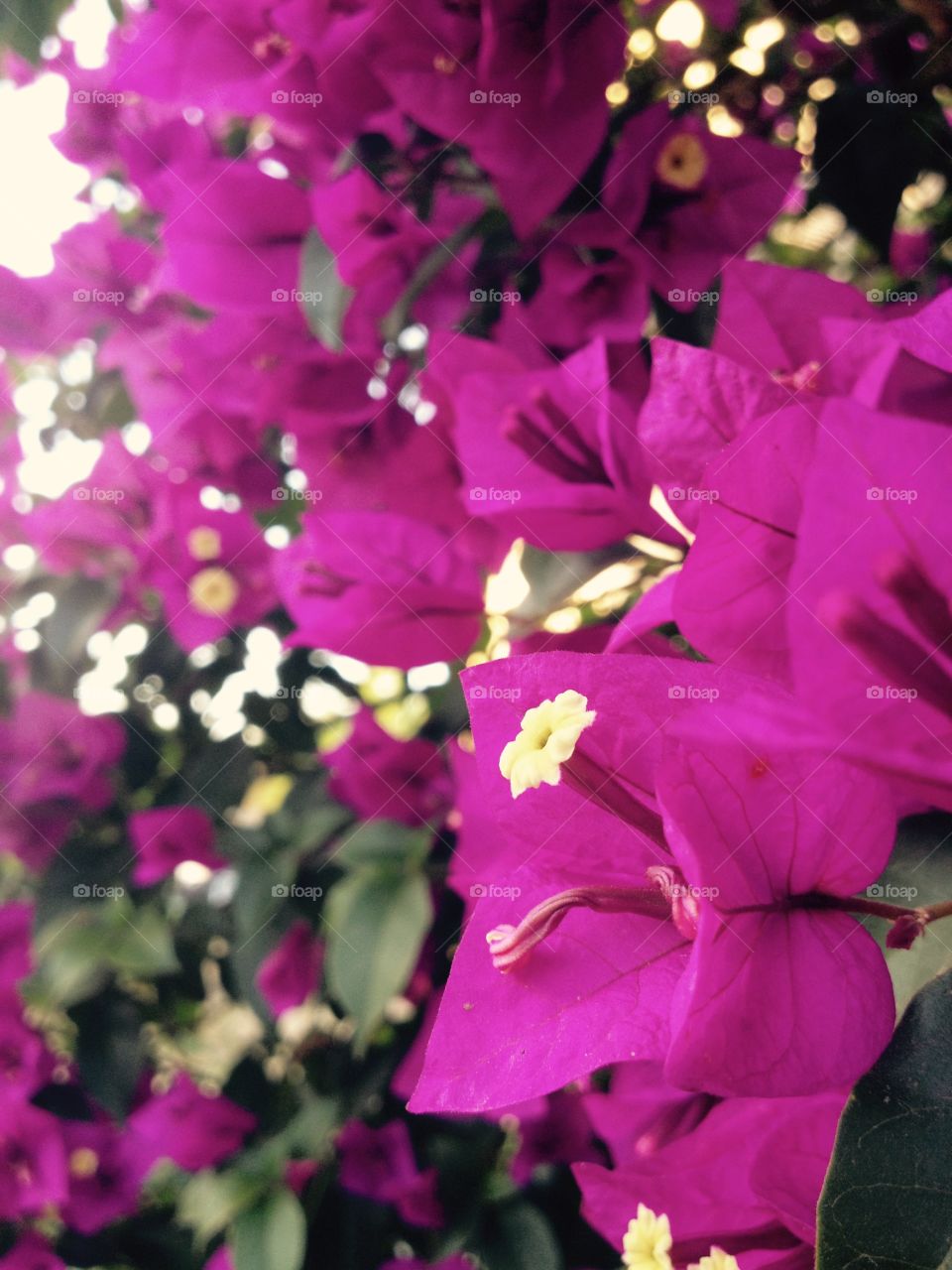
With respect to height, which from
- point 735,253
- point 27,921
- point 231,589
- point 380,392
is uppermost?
point 735,253

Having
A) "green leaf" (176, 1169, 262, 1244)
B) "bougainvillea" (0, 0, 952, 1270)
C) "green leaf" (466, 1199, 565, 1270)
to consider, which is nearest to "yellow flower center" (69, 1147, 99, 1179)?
"bougainvillea" (0, 0, 952, 1270)

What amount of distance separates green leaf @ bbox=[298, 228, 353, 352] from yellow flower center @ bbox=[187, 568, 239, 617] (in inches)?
12.5

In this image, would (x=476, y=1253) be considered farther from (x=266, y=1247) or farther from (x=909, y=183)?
(x=909, y=183)

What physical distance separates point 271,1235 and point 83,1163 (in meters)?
0.29

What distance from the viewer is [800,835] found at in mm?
299

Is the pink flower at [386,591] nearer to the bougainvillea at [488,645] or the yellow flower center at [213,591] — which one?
the bougainvillea at [488,645]

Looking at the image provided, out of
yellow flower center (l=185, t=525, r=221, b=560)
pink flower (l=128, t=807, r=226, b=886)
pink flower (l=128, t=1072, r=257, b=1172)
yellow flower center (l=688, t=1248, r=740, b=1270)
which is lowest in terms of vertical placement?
pink flower (l=128, t=1072, r=257, b=1172)

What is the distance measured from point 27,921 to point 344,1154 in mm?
407

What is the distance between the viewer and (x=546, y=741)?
12.0 inches

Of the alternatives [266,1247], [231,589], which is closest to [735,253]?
[231,589]

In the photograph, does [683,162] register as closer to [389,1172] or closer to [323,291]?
[323,291]

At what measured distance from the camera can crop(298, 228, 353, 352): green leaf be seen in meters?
0.59

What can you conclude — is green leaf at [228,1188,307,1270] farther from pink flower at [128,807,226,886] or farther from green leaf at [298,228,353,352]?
green leaf at [298,228,353,352]

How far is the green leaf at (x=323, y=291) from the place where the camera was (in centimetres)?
59
